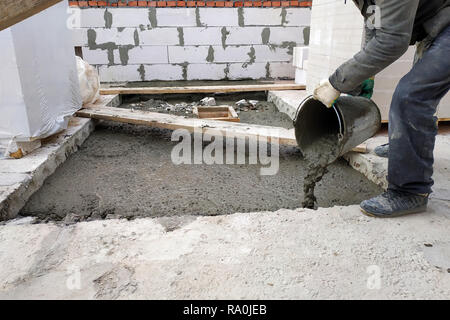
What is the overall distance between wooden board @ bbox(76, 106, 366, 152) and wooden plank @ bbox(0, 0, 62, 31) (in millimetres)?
2010

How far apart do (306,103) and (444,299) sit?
→ 106 centimetres

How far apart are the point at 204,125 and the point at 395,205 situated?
1.83 meters

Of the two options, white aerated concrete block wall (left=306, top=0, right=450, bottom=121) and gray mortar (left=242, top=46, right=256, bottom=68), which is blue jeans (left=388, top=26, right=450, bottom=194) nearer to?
white aerated concrete block wall (left=306, top=0, right=450, bottom=121)

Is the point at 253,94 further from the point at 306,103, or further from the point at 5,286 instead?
the point at 5,286

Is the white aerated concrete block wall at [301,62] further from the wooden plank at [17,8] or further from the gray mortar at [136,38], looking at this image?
the wooden plank at [17,8]

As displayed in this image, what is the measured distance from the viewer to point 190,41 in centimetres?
575

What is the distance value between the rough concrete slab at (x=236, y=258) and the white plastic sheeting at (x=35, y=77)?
1.13 meters

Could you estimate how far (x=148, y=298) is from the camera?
48.2 inches

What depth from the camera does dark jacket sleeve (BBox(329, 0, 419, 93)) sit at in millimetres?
1393

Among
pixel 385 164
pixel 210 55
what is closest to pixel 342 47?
pixel 385 164

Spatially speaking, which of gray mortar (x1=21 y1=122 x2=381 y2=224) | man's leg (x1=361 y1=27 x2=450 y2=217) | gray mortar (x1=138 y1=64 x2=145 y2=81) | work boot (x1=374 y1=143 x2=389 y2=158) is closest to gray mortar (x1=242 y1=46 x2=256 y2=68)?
gray mortar (x1=138 y1=64 x2=145 y2=81)

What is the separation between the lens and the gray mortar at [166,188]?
215cm

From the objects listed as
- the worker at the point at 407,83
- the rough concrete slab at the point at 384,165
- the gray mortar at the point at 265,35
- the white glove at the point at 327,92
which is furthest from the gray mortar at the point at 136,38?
the white glove at the point at 327,92

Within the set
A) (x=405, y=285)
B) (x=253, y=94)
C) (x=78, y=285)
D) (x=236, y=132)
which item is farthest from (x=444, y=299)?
(x=253, y=94)
